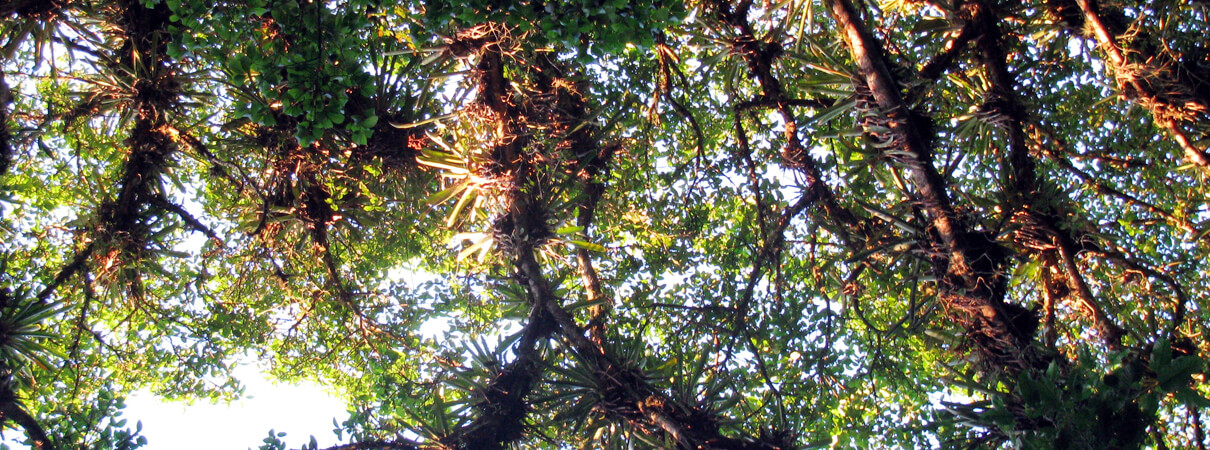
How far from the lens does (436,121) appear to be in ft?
9.84

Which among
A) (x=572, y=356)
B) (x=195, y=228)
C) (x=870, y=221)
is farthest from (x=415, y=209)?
(x=870, y=221)

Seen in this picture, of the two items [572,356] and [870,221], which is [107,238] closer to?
[572,356]

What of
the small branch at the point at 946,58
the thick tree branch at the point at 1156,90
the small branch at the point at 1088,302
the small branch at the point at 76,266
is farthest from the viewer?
the small branch at the point at 946,58

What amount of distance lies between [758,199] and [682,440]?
135 cm


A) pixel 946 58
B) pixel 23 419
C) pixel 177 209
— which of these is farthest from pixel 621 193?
pixel 23 419

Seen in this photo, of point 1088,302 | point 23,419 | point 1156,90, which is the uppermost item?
point 1156,90

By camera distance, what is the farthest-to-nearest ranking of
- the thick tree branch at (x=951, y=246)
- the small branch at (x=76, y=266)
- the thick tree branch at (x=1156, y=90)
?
1. the small branch at (x=76, y=266)
2. the thick tree branch at (x=1156, y=90)
3. the thick tree branch at (x=951, y=246)

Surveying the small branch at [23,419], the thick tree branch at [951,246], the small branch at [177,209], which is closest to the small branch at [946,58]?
the thick tree branch at [951,246]

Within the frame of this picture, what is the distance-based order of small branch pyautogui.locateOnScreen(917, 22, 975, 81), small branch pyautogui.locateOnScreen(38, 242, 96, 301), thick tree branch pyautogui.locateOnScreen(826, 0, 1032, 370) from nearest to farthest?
thick tree branch pyautogui.locateOnScreen(826, 0, 1032, 370) → small branch pyautogui.locateOnScreen(38, 242, 96, 301) → small branch pyautogui.locateOnScreen(917, 22, 975, 81)

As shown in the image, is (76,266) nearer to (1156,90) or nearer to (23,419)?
(23,419)

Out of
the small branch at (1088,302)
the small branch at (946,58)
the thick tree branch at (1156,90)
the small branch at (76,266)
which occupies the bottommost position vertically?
the small branch at (1088,302)

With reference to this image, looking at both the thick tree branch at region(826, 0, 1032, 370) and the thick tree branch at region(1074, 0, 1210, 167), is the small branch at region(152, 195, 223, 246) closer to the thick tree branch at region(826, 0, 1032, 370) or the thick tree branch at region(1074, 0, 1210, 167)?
the thick tree branch at region(826, 0, 1032, 370)

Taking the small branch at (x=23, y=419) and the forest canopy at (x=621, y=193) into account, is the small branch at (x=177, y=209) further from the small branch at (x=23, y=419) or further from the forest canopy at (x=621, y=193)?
the small branch at (x=23, y=419)

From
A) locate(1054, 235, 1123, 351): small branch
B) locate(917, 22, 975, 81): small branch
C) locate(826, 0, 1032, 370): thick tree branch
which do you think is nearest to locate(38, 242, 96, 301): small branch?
locate(826, 0, 1032, 370): thick tree branch
